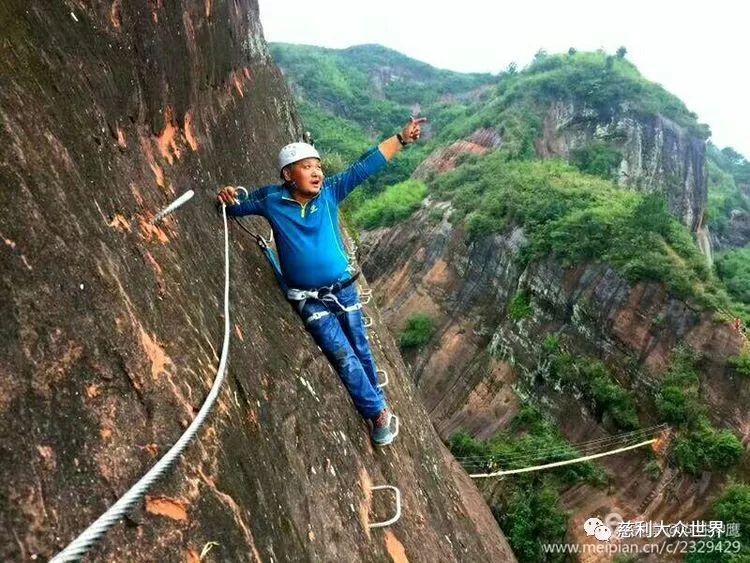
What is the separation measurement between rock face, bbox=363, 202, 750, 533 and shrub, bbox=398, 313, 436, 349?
40 centimetres

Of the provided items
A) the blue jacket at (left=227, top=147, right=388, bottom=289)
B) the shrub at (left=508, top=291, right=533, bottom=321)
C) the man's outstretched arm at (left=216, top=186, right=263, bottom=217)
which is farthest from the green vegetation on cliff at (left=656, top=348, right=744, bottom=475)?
the man's outstretched arm at (left=216, top=186, right=263, bottom=217)

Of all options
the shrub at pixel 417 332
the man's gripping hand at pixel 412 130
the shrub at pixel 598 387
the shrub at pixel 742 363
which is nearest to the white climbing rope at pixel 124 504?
the man's gripping hand at pixel 412 130

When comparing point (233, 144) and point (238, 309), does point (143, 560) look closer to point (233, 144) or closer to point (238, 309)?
point (238, 309)

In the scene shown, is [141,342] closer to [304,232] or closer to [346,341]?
[304,232]

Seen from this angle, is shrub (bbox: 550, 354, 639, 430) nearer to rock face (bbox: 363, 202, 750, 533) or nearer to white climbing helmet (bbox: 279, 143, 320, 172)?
rock face (bbox: 363, 202, 750, 533)

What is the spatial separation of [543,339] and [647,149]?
27.6 meters

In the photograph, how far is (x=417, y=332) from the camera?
28.7 m

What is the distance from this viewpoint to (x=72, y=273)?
2328mm

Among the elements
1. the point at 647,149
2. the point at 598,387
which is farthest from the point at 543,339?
the point at 647,149

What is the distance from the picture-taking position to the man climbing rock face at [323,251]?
14.1 feet

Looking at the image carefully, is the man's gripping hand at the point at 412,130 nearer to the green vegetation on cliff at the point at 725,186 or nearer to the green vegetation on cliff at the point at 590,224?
the green vegetation on cliff at the point at 590,224

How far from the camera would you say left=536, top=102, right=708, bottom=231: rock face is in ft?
144

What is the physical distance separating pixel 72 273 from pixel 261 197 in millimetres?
2312

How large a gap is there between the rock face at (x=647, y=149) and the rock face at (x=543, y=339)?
60.7ft
